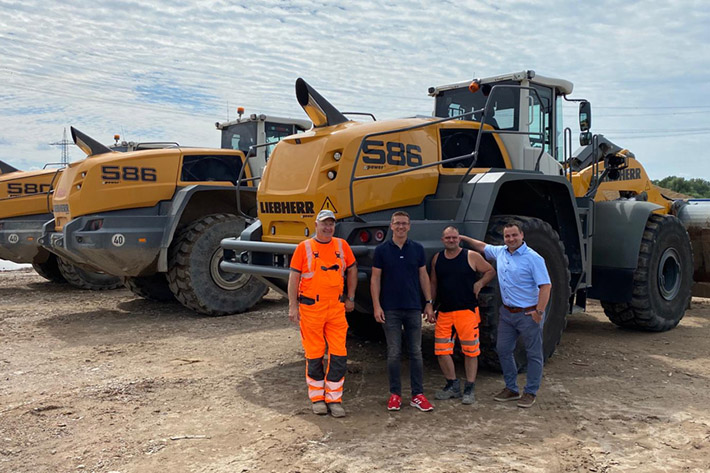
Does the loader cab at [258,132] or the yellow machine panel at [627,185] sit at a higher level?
the loader cab at [258,132]

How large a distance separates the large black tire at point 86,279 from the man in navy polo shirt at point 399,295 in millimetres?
7930

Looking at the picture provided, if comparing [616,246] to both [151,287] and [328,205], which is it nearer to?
[328,205]

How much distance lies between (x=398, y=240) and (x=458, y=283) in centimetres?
55

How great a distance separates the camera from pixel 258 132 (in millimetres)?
10109

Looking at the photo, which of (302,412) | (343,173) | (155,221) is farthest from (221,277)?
(302,412)

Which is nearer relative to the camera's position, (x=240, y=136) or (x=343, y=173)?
(x=343, y=173)

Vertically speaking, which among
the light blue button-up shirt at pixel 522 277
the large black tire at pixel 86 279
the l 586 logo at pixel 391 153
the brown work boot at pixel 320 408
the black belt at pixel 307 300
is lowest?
the brown work boot at pixel 320 408

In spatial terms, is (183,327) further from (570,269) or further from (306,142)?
(570,269)

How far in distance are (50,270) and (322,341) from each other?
960 centimetres

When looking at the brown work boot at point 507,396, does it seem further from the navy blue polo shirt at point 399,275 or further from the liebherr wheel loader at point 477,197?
the navy blue polo shirt at point 399,275

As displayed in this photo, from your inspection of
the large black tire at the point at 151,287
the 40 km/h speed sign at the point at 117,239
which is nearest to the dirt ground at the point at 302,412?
the 40 km/h speed sign at the point at 117,239

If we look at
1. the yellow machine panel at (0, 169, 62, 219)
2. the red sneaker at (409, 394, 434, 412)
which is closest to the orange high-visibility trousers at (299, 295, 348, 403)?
the red sneaker at (409, 394, 434, 412)

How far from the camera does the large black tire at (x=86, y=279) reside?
451 inches

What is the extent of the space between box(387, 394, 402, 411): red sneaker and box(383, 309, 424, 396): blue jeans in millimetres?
36
